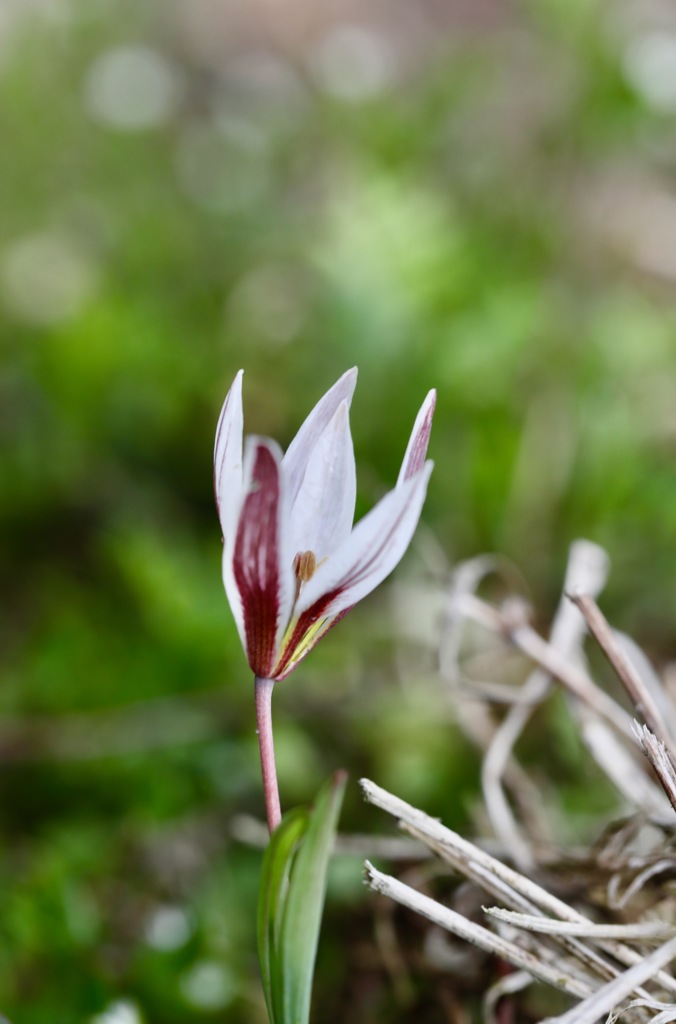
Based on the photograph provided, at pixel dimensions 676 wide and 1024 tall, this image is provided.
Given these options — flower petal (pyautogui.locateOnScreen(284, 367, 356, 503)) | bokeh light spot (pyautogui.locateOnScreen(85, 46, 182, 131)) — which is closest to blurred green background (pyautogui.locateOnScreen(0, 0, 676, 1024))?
bokeh light spot (pyautogui.locateOnScreen(85, 46, 182, 131))

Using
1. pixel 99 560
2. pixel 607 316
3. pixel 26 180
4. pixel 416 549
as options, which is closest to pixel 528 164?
pixel 607 316

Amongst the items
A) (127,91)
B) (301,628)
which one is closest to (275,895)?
(301,628)

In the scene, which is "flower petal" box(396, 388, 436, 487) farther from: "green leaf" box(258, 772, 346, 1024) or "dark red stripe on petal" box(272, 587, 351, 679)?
"green leaf" box(258, 772, 346, 1024)

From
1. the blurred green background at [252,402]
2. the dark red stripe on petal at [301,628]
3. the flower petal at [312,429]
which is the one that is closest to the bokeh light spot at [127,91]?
the blurred green background at [252,402]

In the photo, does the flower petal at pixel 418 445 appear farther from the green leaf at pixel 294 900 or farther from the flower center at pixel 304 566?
the green leaf at pixel 294 900

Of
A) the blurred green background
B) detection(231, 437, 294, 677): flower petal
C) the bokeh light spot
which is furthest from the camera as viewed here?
the bokeh light spot

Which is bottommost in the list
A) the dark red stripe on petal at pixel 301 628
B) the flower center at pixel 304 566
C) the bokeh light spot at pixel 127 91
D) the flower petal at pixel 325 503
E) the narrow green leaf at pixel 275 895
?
the narrow green leaf at pixel 275 895

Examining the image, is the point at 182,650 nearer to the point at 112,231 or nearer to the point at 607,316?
the point at 607,316

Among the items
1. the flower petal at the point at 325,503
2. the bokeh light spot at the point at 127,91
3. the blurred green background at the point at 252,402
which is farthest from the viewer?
the bokeh light spot at the point at 127,91
